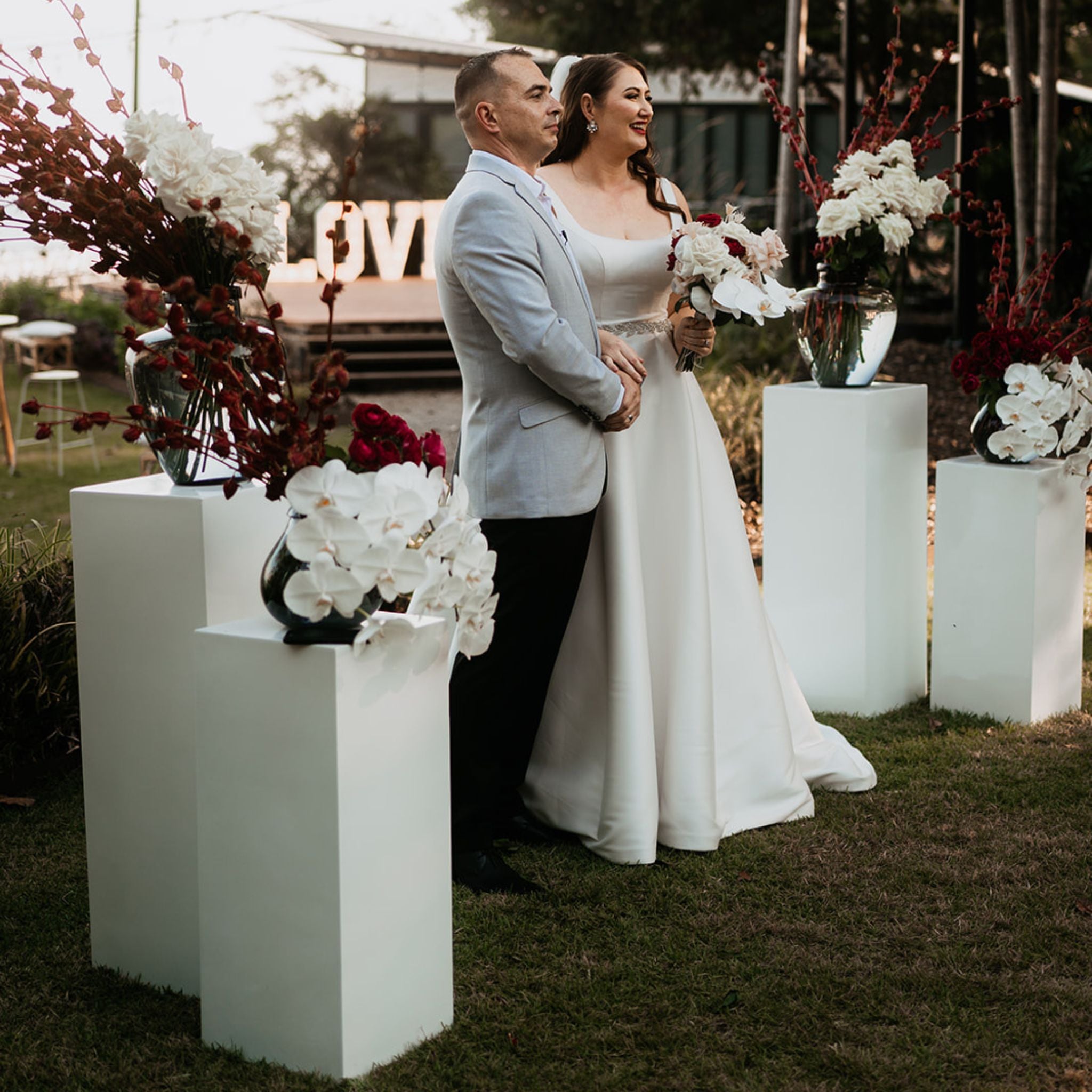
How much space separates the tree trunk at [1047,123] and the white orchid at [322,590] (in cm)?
829

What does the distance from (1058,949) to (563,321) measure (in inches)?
75.5

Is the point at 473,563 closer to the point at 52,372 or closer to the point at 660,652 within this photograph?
the point at 660,652

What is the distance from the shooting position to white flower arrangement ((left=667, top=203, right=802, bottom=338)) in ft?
12.3

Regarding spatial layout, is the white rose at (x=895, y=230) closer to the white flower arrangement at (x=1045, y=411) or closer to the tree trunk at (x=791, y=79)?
the white flower arrangement at (x=1045, y=411)

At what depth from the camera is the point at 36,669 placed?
4648 millimetres

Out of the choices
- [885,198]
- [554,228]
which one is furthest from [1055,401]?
[554,228]

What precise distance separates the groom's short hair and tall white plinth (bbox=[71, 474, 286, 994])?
3.86 ft

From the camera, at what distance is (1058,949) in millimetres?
3264

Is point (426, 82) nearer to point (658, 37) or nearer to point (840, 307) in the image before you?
point (658, 37)

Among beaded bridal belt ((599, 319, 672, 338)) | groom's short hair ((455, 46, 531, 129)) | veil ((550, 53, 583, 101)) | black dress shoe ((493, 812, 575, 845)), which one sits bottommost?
black dress shoe ((493, 812, 575, 845))

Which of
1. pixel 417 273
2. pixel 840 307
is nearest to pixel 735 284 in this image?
pixel 840 307

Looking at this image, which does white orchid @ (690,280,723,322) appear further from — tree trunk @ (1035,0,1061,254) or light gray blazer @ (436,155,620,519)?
tree trunk @ (1035,0,1061,254)

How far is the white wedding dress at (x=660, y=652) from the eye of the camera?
12.7 ft

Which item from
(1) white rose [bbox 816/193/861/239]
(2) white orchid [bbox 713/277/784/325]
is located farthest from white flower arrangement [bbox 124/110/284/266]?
(1) white rose [bbox 816/193/861/239]
